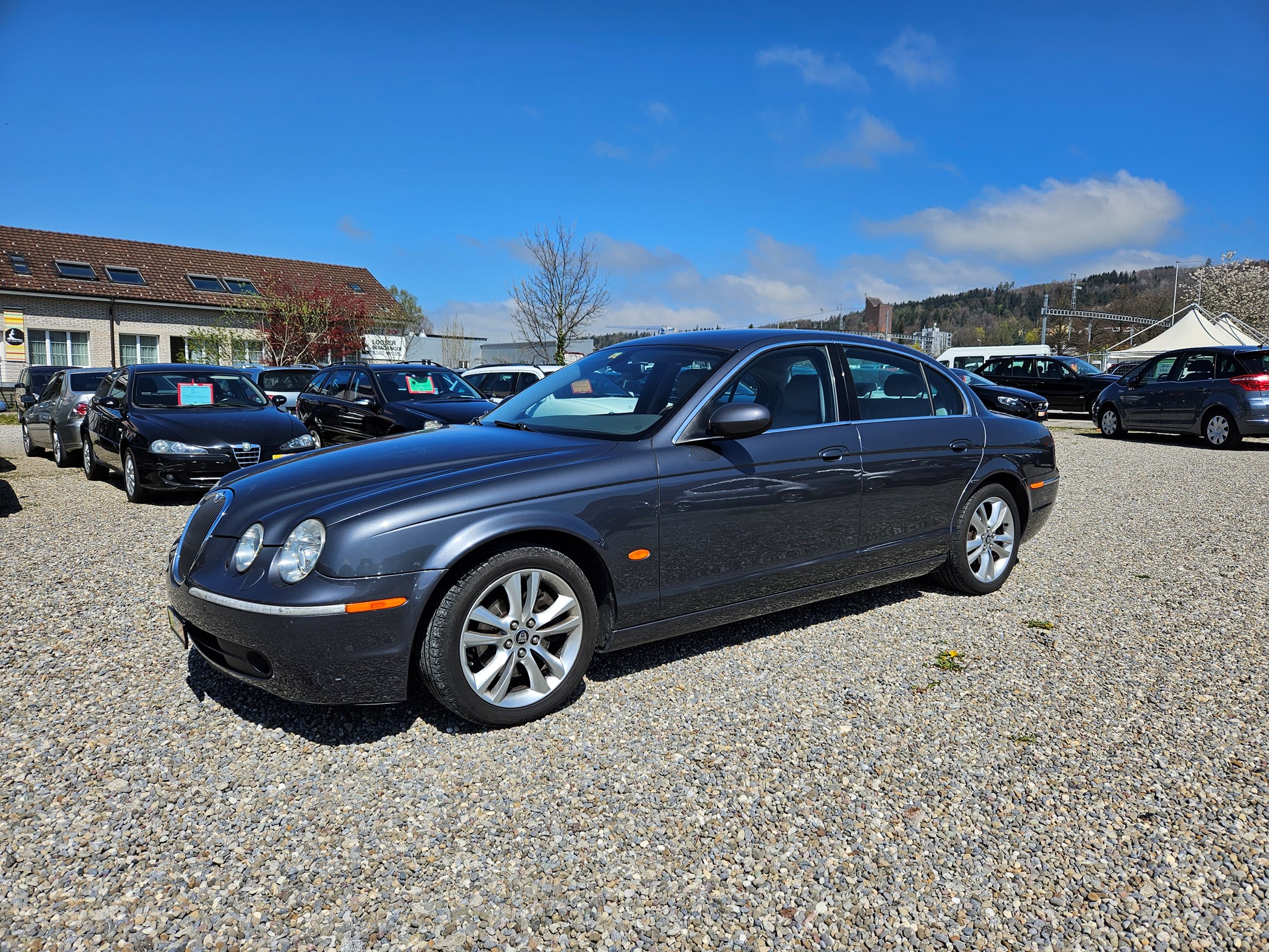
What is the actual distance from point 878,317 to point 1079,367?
1489cm

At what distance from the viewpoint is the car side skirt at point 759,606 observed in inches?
147

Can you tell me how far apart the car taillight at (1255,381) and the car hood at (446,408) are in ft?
41.2

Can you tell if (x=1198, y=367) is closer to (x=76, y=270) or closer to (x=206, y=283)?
(x=206, y=283)

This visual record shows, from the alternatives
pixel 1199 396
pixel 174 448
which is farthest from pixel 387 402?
pixel 1199 396

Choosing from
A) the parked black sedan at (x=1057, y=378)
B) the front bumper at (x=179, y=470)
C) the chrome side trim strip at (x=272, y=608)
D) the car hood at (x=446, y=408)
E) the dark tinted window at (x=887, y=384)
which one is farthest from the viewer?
the parked black sedan at (x=1057, y=378)

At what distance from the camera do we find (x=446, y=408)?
1024 cm

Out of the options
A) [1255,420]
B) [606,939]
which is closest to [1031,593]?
[606,939]

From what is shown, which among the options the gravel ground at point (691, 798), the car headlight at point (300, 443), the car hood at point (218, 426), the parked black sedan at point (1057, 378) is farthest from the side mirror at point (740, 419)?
the parked black sedan at point (1057, 378)

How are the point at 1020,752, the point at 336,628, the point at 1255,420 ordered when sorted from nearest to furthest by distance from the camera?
the point at 336,628 → the point at 1020,752 → the point at 1255,420

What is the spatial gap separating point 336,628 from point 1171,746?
3.25 meters

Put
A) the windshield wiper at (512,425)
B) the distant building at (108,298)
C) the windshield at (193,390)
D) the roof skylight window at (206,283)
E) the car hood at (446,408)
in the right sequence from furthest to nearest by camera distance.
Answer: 1. the roof skylight window at (206,283)
2. the distant building at (108,298)
3. the car hood at (446,408)
4. the windshield at (193,390)
5. the windshield wiper at (512,425)

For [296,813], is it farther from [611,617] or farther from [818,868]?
[818,868]

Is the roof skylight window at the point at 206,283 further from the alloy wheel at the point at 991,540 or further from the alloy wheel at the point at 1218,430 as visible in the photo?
the alloy wheel at the point at 991,540

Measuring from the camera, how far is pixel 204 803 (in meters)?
2.88
